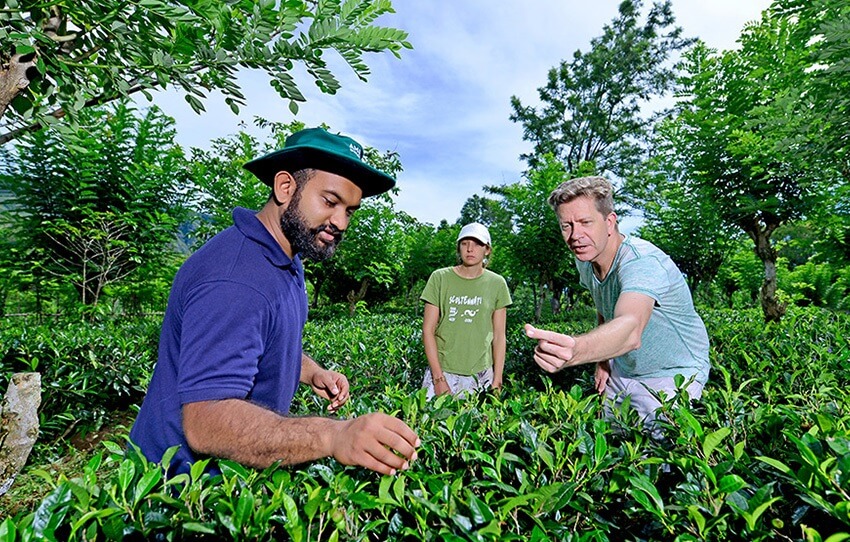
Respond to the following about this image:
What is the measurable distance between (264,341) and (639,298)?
5.93ft

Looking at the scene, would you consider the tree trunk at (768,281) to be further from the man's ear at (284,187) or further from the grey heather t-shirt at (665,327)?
the man's ear at (284,187)

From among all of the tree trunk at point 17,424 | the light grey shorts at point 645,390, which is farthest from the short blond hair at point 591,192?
the tree trunk at point 17,424

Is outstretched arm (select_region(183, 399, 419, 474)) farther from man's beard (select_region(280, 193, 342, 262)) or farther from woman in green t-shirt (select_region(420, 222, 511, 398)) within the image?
woman in green t-shirt (select_region(420, 222, 511, 398))

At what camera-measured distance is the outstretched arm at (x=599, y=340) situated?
5.34ft

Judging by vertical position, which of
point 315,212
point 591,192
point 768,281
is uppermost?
point 768,281

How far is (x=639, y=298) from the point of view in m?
2.21

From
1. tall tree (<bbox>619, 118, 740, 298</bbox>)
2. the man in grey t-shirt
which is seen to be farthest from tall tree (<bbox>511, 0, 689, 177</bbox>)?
the man in grey t-shirt

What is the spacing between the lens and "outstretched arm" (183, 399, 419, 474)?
1130 mm

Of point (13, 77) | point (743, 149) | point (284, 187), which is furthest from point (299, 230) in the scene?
point (743, 149)

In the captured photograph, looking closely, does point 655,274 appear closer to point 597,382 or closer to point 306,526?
point 597,382

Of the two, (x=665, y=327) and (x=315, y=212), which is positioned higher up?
(x=315, y=212)

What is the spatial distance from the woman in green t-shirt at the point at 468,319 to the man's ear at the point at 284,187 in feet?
8.16

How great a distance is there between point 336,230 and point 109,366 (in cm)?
423

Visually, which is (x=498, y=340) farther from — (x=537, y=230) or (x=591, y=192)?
(x=537, y=230)
